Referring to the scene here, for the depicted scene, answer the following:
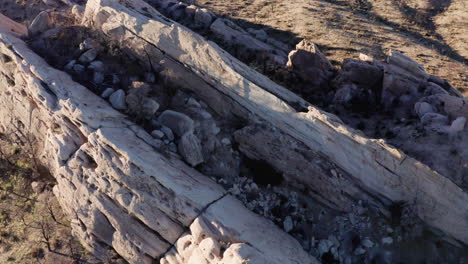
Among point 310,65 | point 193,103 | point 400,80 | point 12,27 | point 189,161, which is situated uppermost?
point 400,80

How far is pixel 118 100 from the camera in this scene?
19547mm

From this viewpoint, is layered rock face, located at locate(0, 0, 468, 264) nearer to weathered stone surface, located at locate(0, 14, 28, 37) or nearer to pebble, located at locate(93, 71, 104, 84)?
pebble, located at locate(93, 71, 104, 84)

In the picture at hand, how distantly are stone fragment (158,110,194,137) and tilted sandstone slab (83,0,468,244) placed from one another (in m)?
2.41

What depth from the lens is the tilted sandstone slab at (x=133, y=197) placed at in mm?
14938

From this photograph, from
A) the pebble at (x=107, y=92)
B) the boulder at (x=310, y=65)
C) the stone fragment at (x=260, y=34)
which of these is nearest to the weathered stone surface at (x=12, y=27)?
the pebble at (x=107, y=92)

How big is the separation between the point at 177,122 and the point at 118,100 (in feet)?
14.1

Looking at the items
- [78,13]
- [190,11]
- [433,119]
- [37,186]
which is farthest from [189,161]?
[190,11]

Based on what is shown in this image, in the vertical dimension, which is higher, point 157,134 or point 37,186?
point 157,134

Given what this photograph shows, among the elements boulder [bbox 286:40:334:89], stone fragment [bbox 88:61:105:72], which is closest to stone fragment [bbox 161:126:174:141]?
stone fragment [bbox 88:61:105:72]

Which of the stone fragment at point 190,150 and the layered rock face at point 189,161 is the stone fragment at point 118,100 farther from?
the stone fragment at point 190,150

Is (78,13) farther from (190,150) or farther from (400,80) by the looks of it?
(400,80)

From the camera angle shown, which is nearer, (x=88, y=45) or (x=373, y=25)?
(x=88, y=45)

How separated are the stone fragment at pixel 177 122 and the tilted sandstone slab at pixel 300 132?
95.0 inches

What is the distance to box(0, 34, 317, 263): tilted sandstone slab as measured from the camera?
1494 centimetres
